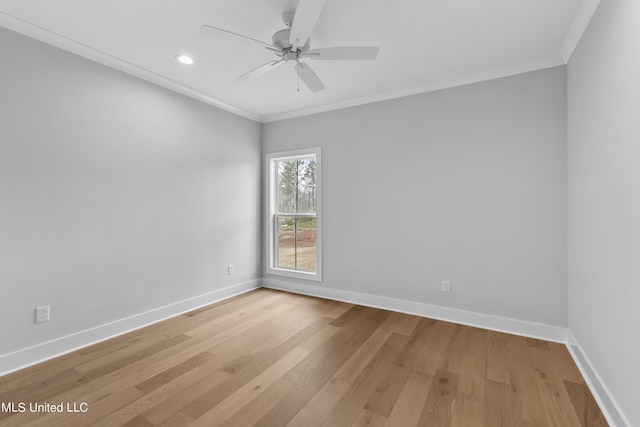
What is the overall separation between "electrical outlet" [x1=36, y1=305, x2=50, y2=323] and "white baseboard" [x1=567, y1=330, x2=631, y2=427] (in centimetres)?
384

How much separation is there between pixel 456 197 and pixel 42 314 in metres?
3.83

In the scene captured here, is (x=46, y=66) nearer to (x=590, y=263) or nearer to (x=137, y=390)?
(x=137, y=390)

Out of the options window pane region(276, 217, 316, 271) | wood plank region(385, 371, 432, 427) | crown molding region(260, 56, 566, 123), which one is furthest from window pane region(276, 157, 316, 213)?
wood plank region(385, 371, 432, 427)

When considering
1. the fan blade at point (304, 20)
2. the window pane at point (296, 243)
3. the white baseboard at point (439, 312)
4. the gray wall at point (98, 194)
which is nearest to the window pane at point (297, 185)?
the window pane at point (296, 243)

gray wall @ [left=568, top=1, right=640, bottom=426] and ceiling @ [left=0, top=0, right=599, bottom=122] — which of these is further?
ceiling @ [left=0, top=0, right=599, bottom=122]

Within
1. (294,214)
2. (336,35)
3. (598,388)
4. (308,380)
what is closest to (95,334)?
(308,380)

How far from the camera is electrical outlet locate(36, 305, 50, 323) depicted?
2.25m

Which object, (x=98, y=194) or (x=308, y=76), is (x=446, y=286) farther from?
(x=98, y=194)

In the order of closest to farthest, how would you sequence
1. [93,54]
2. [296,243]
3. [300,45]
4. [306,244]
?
[300,45] < [93,54] < [306,244] < [296,243]

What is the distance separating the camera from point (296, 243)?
4.31m

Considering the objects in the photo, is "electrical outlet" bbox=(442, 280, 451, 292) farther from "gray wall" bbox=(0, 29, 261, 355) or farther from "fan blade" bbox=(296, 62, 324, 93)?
"gray wall" bbox=(0, 29, 261, 355)

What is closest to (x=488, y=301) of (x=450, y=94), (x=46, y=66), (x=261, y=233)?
(x=450, y=94)

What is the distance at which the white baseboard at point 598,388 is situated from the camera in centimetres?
158

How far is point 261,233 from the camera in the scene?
4.44 metres
